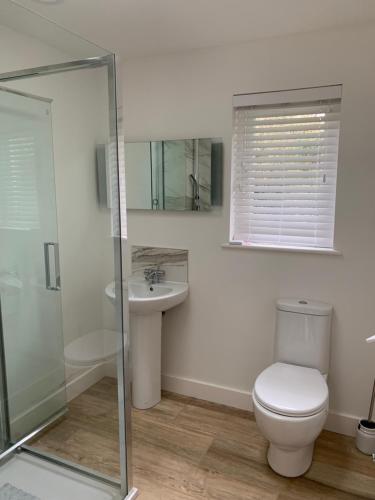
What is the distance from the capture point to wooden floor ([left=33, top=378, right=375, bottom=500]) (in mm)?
1940

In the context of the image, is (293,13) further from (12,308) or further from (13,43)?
(12,308)

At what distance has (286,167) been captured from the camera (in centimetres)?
237

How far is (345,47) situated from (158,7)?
1042 millimetres

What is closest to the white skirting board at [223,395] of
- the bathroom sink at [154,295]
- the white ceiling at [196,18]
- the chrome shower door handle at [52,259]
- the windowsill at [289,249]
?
the bathroom sink at [154,295]

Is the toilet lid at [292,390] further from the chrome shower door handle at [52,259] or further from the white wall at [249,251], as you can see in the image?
the chrome shower door handle at [52,259]

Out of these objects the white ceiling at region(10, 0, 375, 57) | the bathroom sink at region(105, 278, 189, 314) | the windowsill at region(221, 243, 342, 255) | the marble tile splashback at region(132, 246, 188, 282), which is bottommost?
the bathroom sink at region(105, 278, 189, 314)

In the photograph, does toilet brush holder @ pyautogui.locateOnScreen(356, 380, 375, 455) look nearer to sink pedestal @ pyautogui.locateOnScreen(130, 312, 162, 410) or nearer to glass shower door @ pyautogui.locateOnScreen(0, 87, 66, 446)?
sink pedestal @ pyautogui.locateOnScreen(130, 312, 162, 410)

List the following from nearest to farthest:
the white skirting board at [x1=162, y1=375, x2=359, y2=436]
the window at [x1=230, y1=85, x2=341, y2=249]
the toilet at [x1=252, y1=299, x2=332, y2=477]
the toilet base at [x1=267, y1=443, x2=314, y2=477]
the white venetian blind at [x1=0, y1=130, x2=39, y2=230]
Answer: the toilet at [x1=252, y1=299, x2=332, y2=477]
the toilet base at [x1=267, y1=443, x2=314, y2=477]
the white venetian blind at [x1=0, y1=130, x2=39, y2=230]
the window at [x1=230, y1=85, x2=341, y2=249]
the white skirting board at [x1=162, y1=375, x2=359, y2=436]

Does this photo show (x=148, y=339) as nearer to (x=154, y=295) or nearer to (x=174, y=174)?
(x=154, y=295)

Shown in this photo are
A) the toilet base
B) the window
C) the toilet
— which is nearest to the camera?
the toilet

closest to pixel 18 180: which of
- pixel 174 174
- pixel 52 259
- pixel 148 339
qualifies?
pixel 52 259

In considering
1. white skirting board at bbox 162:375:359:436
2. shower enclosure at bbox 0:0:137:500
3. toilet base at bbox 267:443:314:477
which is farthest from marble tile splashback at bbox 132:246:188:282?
toilet base at bbox 267:443:314:477

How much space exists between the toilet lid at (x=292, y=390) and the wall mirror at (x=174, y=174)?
3.67 ft

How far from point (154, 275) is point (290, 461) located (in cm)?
142
